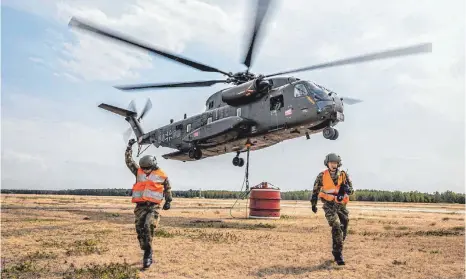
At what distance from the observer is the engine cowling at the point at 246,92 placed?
657 inches

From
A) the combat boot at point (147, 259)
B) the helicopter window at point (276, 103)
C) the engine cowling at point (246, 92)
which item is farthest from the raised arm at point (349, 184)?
the engine cowling at point (246, 92)

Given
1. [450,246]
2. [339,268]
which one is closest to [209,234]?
[339,268]

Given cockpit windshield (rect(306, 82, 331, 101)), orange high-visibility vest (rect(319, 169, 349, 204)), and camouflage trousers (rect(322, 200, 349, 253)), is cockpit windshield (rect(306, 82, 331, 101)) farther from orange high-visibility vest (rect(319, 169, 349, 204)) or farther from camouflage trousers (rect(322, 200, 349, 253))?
camouflage trousers (rect(322, 200, 349, 253))

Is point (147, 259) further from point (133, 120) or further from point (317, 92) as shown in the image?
point (133, 120)

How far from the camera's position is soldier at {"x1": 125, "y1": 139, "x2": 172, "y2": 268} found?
696cm

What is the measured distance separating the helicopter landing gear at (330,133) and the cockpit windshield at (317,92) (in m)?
1.28

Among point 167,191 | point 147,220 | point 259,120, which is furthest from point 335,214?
point 259,120

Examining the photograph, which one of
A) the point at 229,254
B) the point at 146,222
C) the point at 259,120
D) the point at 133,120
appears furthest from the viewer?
the point at 133,120

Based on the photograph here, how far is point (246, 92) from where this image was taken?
16.8 meters

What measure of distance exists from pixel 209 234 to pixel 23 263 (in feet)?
17.0

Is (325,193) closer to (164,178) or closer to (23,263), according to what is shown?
(164,178)

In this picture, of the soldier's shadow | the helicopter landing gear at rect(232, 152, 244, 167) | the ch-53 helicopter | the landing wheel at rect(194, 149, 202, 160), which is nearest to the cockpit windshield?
the ch-53 helicopter

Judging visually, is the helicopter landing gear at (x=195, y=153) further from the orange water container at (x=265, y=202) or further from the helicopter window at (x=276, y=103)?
the helicopter window at (x=276, y=103)

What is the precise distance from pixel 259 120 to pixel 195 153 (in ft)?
15.2
